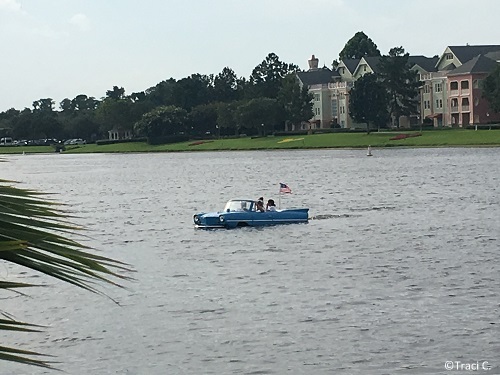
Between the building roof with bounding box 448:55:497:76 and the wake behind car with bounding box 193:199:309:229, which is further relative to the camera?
the building roof with bounding box 448:55:497:76

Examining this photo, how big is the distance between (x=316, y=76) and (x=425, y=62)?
80.5 feet

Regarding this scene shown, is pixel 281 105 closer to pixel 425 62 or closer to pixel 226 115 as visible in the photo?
pixel 226 115

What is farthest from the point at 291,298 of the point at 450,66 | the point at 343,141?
the point at 450,66

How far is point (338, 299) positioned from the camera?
25.7 m

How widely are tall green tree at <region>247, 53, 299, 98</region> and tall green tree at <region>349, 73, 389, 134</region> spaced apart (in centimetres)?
3507

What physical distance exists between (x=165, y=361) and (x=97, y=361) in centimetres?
143

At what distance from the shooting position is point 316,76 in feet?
621

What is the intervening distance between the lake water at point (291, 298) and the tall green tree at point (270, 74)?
429 ft

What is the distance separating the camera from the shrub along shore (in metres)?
129

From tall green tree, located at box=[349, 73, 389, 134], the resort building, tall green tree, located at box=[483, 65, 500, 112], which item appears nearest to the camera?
tall green tree, located at box=[483, 65, 500, 112]

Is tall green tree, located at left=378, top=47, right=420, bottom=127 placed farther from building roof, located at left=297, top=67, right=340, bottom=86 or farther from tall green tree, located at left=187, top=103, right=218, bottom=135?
tall green tree, located at left=187, top=103, right=218, bottom=135

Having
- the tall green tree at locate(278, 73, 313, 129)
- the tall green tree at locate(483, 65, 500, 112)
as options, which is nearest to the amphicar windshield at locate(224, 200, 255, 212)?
the tall green tree at locate(483, 65, 500, 112)

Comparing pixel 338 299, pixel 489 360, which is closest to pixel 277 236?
pixel 338 299

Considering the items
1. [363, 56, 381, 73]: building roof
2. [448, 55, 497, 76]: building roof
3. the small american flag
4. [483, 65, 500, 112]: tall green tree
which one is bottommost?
the small american flag
